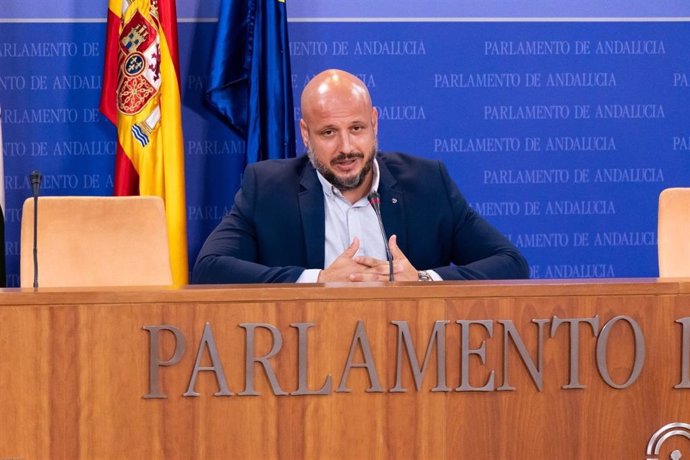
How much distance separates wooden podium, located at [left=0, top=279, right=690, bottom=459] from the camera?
1.70m

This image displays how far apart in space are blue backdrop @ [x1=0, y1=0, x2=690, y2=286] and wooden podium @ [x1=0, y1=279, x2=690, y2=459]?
2872 millimetres

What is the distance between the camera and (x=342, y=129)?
2.94 metres

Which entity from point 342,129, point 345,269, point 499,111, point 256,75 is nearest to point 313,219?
point 342,129

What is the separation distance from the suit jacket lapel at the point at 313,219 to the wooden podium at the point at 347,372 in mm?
1122

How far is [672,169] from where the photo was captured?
185 inches

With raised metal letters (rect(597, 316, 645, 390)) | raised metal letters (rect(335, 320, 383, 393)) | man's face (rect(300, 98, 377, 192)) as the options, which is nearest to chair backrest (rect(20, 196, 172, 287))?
man's face (rect(300, 98, 377, 192))

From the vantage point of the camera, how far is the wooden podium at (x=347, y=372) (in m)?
1.70

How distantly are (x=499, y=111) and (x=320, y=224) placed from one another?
2.03m

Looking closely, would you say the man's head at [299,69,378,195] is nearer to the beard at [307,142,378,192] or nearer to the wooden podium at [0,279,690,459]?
the beard at [307,142,378,192]

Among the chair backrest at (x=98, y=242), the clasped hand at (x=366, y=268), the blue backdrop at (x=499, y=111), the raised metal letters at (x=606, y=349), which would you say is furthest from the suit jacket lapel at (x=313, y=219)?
the blue backdrop at (x=499, y=111)

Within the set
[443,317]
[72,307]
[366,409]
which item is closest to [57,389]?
[72,307]

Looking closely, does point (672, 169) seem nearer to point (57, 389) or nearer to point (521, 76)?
point (521, 76)

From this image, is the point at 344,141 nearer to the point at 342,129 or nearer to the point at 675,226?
the point at 342,129

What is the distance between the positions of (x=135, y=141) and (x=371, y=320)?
9.00 ft
